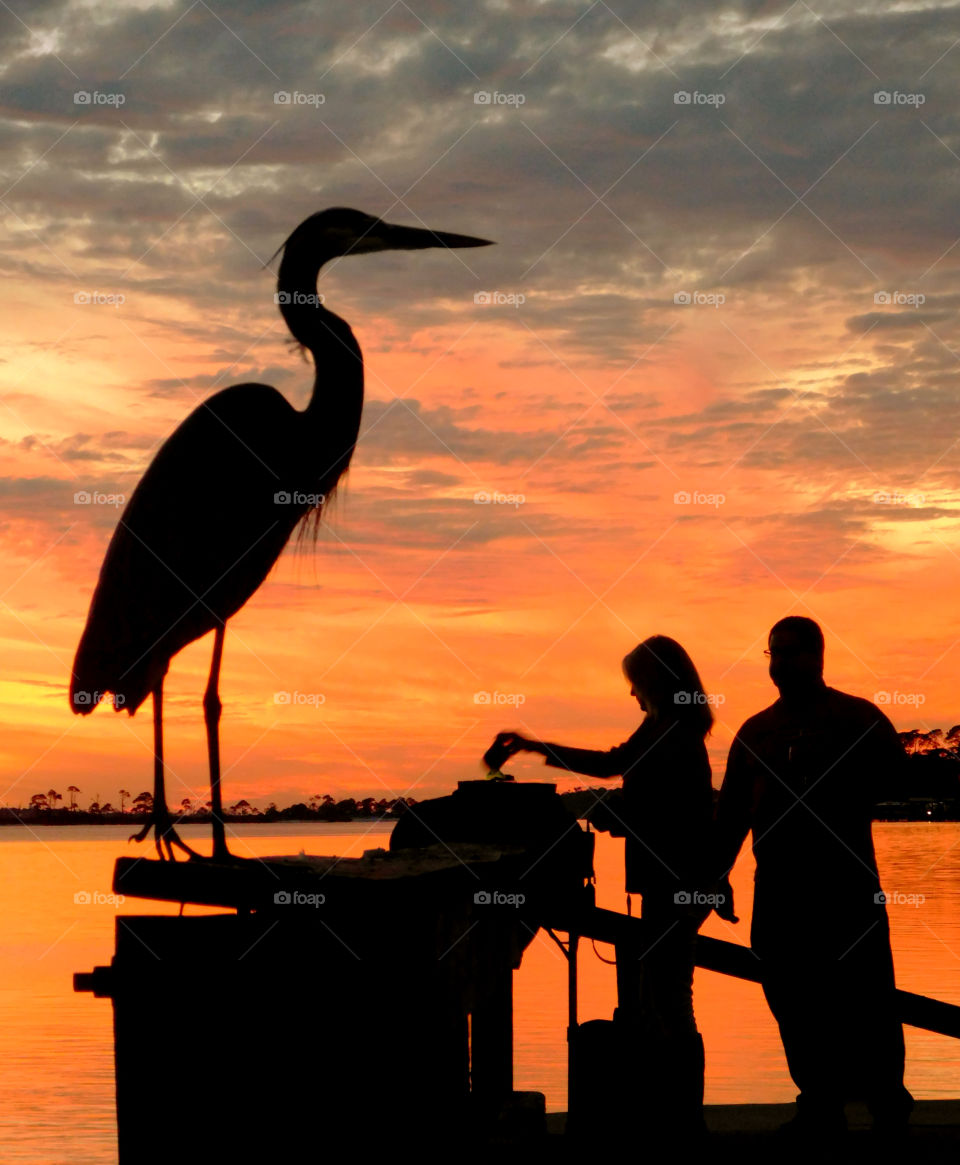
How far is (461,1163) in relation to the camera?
4445mm

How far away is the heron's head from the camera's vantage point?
23.3 feet

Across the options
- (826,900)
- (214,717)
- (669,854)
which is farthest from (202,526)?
(826,900)

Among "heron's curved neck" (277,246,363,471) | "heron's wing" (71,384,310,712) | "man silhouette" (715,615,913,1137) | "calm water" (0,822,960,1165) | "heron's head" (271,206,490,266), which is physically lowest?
"calm water" (0,822,960,1165)

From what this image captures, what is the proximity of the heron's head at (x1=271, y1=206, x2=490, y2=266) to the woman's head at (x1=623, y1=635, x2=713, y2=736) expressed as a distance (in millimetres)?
2561

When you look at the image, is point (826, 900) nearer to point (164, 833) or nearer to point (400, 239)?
point (164, 833)

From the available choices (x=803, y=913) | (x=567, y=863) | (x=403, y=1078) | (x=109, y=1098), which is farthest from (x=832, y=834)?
(x=109, y=1098)

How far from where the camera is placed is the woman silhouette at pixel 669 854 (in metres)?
5.77

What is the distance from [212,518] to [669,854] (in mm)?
2504

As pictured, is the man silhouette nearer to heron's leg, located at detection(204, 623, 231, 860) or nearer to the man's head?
the man's head

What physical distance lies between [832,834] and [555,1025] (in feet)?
38.6

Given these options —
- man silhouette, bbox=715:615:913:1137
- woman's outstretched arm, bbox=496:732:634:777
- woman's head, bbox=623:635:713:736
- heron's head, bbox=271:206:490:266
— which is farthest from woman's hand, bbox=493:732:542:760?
heron's head, bbox=271:206:490:266

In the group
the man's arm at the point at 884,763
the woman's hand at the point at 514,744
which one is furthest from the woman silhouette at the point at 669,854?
the man's arm at the point at 884,763

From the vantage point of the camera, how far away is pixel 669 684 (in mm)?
5926

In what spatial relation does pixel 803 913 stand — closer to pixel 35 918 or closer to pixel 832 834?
pixel 832 834
